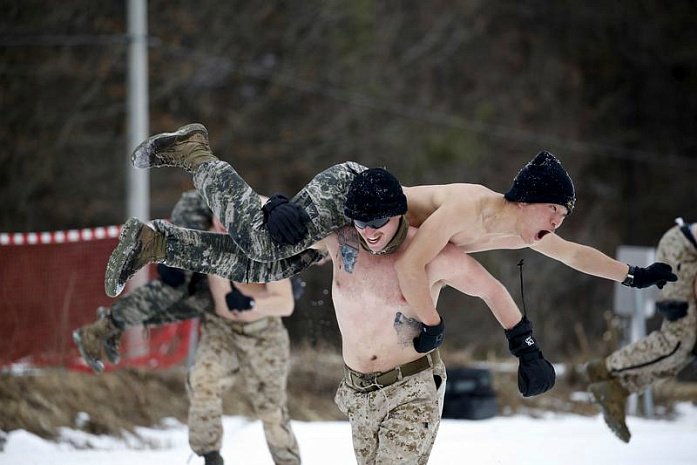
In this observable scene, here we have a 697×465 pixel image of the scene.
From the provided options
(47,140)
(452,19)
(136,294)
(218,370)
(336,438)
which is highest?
(452,19)

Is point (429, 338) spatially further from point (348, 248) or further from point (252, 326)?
point (252, 326)

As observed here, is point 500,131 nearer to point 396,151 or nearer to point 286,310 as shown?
point 396,151

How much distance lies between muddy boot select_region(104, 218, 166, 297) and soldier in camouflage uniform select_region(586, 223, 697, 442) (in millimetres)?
3682

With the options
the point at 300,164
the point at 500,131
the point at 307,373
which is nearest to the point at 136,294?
the point at 307,373

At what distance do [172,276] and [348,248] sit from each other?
6.97ft

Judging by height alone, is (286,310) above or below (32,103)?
below

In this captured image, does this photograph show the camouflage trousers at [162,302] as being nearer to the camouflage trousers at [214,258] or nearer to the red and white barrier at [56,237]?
the camouflage trousers at [214,258]

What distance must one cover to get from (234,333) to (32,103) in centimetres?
1069

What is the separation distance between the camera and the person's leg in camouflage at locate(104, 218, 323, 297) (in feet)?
15.2

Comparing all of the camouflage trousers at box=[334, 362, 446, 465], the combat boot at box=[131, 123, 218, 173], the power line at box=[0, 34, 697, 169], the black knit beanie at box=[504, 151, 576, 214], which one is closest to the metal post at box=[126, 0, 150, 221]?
the power line at box=[0, 34, 697, 169]

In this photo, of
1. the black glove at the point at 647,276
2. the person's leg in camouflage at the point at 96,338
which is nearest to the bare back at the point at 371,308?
the black glove at the point at 647,276

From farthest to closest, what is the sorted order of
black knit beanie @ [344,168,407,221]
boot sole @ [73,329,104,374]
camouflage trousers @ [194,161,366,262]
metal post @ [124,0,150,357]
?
metal post @ [124,0,150,357], boot sole @ [73,329,104,374], camouflage trousers @ [194,161,366,262], black knit beanie @ [344,168,407,221]

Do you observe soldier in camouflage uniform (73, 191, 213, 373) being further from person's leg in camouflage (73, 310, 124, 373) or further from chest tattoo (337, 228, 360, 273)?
chest tattoo (337, 228, 360, 273)

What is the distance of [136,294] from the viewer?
657 cm
